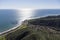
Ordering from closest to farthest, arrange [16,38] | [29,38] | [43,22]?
[29,38] < [16,38] < [43,22]

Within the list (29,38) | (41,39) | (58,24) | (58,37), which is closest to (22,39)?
(29,38)

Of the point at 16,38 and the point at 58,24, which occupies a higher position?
the point at 16,38

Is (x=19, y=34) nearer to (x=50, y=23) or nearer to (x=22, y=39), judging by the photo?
(x=22, y=39)

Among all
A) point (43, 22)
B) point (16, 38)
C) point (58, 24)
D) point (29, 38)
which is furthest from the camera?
point (43, 22)

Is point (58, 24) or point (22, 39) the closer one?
point (22, 39)

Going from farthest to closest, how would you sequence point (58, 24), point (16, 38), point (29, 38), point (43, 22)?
1. point (43, 22)
2. point (58, 24)
3. point (16, 38)
4. point (29, 38)

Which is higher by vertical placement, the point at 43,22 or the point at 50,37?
the point at 50,37

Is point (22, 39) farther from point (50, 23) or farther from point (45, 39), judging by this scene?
point (50, 23)

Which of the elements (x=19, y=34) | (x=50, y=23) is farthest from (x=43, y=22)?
(x=19, y=34)

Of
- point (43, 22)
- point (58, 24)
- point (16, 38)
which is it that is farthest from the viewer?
point (43, 22)
